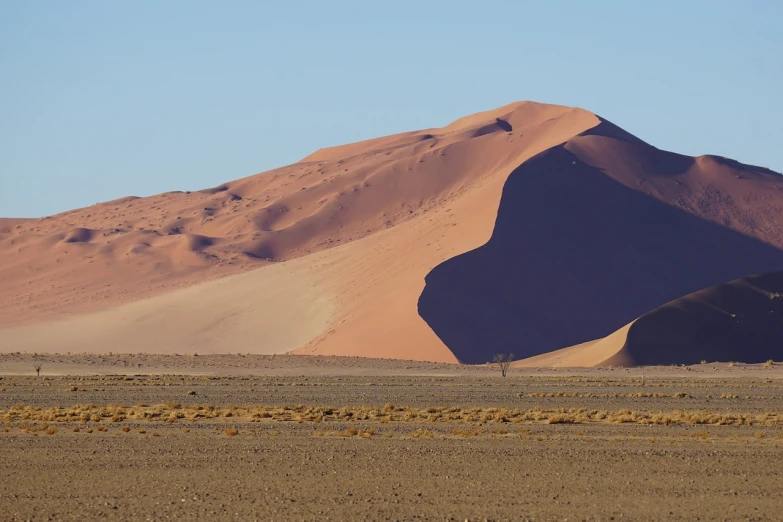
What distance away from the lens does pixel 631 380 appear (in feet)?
162

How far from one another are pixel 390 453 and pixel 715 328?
45734mm

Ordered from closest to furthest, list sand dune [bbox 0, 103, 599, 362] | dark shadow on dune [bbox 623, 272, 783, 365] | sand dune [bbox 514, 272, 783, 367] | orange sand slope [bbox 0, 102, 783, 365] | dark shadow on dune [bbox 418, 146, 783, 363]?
sand dune [bbox 514, 272, 783, 367] → dark shadow on dune [bbox 623, 272, 783, 365] → dark shadow on dune [bbox 418, 146, 783, 363] → orange sand slope [bbox 0, 102, 783, 365] → sand dune [bbox 0, 103, 599, 362]

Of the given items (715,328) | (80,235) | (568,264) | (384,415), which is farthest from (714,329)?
(80,235)

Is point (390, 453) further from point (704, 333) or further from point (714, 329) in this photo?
point (714, 329)

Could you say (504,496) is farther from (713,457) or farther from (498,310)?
(498,310)

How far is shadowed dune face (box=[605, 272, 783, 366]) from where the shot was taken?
60906 millimetres

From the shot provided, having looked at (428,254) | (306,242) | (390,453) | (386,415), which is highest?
(306,242)

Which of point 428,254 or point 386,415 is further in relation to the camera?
point 428,254

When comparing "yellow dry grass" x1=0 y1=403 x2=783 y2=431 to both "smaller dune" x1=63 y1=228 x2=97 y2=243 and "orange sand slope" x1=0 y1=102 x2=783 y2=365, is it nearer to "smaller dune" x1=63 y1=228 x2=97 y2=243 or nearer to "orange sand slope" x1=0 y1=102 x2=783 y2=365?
"orange sand slope" x1=0 y1=102 x2=783 y2=365

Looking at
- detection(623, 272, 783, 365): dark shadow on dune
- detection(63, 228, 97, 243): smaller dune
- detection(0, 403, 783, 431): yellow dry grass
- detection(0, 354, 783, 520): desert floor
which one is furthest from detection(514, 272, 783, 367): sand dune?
detection(63, 228, 97, 243): smaller dune

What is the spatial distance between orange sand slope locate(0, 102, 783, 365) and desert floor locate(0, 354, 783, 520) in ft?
97.5

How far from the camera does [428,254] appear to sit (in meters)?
80.7

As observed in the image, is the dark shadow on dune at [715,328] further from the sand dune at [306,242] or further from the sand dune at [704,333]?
the sand dune at [306,242]

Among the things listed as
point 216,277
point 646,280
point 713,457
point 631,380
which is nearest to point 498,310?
point 646,280
